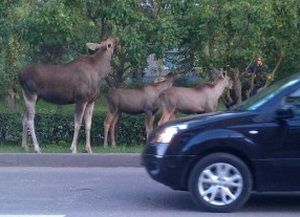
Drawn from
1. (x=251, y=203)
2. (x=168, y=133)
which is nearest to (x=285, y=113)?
(x=168, y=133)

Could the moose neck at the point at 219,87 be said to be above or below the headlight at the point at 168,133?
below

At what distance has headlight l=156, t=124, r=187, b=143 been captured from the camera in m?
11.2

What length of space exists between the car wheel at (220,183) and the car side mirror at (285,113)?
2.45ft

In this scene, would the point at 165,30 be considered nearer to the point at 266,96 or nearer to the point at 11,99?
the point at 11,99

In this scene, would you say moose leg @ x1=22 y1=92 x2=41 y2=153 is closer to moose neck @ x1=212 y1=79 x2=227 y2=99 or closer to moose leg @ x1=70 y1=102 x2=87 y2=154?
moose leg @ x1=70 y1=102 x2=87 y2=154

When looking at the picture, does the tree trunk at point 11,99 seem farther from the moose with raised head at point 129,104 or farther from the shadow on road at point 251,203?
the shadow on road at point 251,203

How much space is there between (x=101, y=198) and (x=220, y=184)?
214cm

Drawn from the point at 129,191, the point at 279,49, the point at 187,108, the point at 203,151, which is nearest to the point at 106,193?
the point at 129,191

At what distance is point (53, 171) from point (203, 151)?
5.09 meters

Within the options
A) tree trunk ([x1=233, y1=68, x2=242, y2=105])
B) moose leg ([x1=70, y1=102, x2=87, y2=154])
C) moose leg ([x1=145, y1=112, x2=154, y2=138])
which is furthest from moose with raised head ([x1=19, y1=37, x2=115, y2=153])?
tree trunk ([x1=233, y1=68, x2=242, y2=105])

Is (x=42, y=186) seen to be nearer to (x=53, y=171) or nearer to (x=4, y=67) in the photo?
(x=53, y=171)

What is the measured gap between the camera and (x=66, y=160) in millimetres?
16203

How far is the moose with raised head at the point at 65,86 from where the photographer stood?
17250 mm

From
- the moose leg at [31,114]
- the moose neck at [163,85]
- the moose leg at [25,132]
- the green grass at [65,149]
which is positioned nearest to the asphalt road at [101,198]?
the green grass at [65,149]
